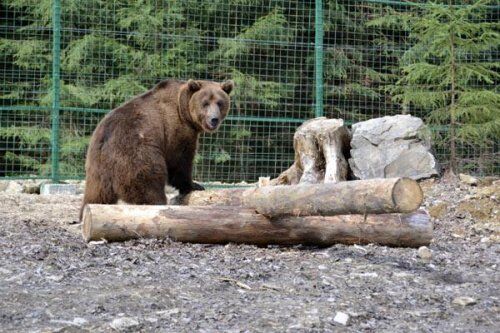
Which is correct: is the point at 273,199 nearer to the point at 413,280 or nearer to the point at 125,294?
the point at 413,280

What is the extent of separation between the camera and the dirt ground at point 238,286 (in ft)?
13.3

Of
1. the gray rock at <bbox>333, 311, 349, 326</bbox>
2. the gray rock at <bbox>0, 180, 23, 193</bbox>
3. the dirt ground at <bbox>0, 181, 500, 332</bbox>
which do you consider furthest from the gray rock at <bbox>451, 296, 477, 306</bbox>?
the gray rock at <bbox>0, 180, 23, 193</bbox>

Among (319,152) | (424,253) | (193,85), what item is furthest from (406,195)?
(319,152)

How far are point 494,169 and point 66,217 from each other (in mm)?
7075

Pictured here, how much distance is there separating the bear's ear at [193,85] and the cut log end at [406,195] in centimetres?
336

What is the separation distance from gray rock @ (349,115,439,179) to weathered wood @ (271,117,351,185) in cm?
55

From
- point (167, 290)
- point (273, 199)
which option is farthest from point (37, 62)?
point (167, 290)

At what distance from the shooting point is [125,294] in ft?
14.4

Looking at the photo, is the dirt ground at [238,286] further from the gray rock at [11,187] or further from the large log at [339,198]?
the gray rock at [11,187]

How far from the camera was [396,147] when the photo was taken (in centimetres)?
957

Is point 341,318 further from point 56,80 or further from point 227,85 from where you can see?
point 56,80

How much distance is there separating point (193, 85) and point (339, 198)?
297cm

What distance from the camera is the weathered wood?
28.4 ft

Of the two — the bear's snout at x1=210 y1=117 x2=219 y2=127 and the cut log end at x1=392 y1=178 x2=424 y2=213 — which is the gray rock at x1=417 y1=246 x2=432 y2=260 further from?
the bear's snout at x1=210 y1=117 x2=219 y2=127
